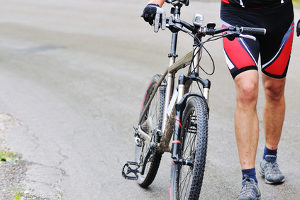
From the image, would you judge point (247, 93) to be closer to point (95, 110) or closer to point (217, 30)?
point (217, 30)

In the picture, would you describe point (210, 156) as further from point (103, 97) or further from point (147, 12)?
point (103, 97)

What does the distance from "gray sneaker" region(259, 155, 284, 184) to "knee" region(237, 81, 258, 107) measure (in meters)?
0.97

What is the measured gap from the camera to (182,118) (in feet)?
12.0

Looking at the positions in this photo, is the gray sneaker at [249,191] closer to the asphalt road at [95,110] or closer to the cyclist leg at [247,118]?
the cyclist leg at [247,118]

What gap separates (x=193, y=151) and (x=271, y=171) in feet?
4.64

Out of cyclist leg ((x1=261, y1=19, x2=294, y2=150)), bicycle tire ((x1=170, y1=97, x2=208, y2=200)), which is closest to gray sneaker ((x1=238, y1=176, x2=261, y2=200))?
bicycle tire ((x1=170, y1=97, x2=208, y2=200))

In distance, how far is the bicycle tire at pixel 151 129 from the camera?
429 cm

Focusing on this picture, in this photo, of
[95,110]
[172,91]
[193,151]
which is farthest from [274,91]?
[95,110]

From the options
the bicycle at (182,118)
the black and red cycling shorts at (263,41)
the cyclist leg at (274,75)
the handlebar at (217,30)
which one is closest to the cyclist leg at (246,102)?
the black and red cycling shorts at (263,41)

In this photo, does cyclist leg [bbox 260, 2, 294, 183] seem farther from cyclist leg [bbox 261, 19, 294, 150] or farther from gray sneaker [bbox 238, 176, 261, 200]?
gray sneaker [bbox 238, 176, 261, 200]

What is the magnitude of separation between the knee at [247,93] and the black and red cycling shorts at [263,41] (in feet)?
0.39

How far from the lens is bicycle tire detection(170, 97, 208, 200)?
3316 mm

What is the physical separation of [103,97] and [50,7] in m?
12.8

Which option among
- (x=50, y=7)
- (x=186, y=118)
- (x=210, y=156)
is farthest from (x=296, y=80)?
(x=50, y=7)
